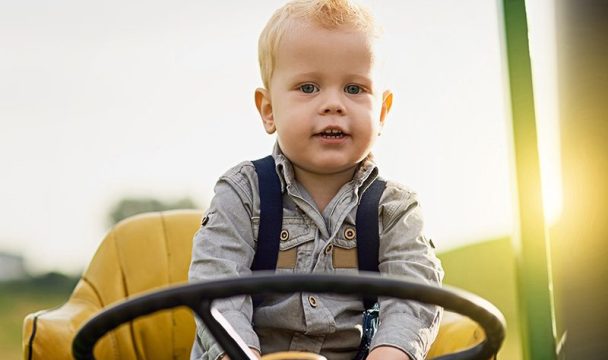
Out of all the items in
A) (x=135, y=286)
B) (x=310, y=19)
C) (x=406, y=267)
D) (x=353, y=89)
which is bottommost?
(x=135, y=286)

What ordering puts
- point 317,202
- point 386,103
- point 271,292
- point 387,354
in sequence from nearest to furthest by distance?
point 271,292
point 387,354
point 317,202
point 386,103

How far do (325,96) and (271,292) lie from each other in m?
0.82

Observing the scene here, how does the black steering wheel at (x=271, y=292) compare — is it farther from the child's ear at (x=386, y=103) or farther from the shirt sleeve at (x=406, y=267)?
the child's ear at (x=386, y=103)

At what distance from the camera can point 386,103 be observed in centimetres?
223

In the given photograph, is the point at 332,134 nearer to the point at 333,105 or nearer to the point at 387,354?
the point at 333,105

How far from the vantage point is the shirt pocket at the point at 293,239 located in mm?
1987

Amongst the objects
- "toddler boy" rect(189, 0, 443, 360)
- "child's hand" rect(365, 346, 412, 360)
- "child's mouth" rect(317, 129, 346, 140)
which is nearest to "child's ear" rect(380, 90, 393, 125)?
"toddler boy" rect(189, 0, 443, 360)

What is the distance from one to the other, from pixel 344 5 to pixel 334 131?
0.89ft

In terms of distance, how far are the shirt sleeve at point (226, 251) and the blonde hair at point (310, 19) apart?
0.26 meters

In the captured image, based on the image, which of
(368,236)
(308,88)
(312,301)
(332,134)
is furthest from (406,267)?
(308,88)

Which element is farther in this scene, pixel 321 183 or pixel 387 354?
pixel 321 183

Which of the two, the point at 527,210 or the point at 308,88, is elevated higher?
the point at 308,88

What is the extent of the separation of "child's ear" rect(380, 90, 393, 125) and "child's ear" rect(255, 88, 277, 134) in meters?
0.24

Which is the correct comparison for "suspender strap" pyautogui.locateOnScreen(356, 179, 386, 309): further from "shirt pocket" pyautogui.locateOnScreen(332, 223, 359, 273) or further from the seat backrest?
the seat backrest
